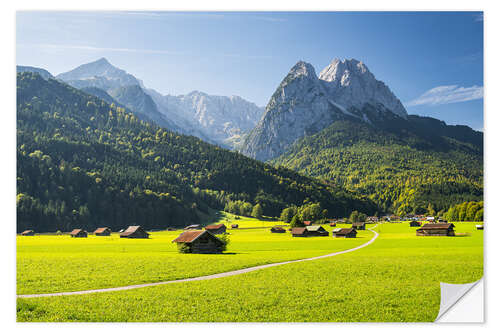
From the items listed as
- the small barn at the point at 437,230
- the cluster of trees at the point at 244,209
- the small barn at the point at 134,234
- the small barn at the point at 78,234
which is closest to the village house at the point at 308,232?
the small barn at the point at 437,230

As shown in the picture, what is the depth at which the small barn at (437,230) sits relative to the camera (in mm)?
41844

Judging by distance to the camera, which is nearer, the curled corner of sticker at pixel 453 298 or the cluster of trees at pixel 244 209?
the curled corner of sticker at pixel 453 298

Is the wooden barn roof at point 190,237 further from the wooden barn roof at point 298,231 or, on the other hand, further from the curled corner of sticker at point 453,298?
the wooden barn roof at point 298,231

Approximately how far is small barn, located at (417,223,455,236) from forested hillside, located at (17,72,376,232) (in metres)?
42.6

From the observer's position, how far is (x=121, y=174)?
8850 cm

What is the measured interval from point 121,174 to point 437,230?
70.9m

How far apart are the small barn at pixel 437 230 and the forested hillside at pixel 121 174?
42632 mm

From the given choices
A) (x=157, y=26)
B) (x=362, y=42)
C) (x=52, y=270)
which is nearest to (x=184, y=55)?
(x=157, y=26)

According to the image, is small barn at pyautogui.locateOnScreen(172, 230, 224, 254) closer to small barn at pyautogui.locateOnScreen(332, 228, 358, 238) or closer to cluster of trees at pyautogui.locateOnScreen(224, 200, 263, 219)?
small barn at pyautogui.locateOnScreen(332, 228, 358, 238)

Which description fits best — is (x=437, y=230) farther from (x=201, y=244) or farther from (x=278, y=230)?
(x=201, y=244)

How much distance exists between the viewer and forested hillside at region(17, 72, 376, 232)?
205ft

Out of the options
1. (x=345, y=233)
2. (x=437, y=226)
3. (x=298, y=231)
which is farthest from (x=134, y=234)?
(x=437, y=226)

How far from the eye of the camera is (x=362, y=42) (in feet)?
76.5
